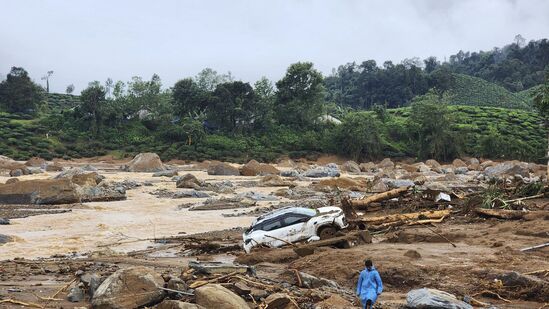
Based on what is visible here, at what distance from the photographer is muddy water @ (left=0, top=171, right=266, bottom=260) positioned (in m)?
21.6

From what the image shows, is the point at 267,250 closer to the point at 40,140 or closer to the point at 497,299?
the point at 497,299

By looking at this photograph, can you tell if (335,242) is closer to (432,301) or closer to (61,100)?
(432,301)

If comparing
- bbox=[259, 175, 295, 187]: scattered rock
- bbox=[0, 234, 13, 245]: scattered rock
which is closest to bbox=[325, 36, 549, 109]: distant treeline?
bbox=[259, 175, 295, 187]: scattered rock

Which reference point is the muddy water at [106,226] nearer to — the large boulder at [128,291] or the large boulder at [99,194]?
the large boulder at [99,194]

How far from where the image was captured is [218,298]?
1013cm

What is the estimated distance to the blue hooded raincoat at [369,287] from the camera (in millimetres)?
10305

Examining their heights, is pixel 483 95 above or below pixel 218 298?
above

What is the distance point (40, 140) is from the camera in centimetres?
7794

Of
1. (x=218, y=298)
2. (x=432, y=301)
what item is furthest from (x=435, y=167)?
(x=218, y=298)

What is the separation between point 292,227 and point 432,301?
8183 millimetres

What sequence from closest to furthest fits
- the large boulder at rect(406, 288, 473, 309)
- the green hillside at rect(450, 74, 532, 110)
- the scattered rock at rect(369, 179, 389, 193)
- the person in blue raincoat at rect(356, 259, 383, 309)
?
the person in blue raincoat at rect(356, 259, 383, 309)
the large boulder at rect(406, 288, 473, 309)
the scattered rock at rect(369, 179, 389, 193)
the green hillside at rect(450, 74, 532, 110)

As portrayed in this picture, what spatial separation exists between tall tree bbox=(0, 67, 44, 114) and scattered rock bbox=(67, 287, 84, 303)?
90373 millimetres

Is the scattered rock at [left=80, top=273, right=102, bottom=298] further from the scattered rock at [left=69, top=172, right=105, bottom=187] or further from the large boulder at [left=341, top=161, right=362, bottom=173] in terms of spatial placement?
the large boulder at [left=341, top=161, right=362, bottom=173]

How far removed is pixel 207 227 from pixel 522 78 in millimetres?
146981
